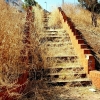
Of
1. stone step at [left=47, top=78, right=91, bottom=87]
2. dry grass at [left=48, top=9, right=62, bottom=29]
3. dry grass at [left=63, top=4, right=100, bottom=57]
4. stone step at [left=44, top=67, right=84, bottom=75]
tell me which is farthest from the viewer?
dry grass at [left=63, top=4, right=100, bottom=57]

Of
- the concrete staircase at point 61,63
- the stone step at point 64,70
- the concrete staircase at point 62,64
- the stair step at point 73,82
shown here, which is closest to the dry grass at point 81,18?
the concrete staircase at point 61,63

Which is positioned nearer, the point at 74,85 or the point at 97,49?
the point at 74,85

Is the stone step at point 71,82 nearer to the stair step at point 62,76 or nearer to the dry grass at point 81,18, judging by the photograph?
the stair step at point 62,76

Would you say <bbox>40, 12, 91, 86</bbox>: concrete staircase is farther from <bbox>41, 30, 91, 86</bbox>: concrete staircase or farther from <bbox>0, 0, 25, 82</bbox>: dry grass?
<bbox>0, 0, 25, 82</bbox>: dry grass

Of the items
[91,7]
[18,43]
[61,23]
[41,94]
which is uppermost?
[91,7]

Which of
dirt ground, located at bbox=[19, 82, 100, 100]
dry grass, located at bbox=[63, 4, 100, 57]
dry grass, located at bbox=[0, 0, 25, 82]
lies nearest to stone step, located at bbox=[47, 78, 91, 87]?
dirt ground, located at bbox=[19, 82, 100, 100]

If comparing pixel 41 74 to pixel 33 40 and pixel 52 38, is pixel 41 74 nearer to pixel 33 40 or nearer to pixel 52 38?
pixel 33 40

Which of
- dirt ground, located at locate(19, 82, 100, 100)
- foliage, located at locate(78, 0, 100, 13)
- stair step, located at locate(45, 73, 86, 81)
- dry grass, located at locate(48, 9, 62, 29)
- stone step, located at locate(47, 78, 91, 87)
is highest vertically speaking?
foliage, located at locate(78, 0, 100, 13)

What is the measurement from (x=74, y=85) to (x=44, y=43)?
2570mm

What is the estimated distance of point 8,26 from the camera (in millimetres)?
6824

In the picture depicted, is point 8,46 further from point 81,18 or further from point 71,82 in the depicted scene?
point 81,18

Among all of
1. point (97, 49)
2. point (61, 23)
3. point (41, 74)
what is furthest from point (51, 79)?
point (61, 23)

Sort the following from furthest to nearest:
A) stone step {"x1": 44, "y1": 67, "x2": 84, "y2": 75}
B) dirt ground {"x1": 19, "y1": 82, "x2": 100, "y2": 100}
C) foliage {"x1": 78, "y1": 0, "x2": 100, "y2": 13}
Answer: foliage {"x1": 78, "y1": 0, "x2": 100, "y2": 13}
stone step {"x1": 44, "y1": 67, "x2": 84, "y2": 75}
dirt ground {"x1": 19, "y1": 82, "x2": 100, "y2": 100}

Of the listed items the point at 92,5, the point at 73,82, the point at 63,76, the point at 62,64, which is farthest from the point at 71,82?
the point at 92,5
